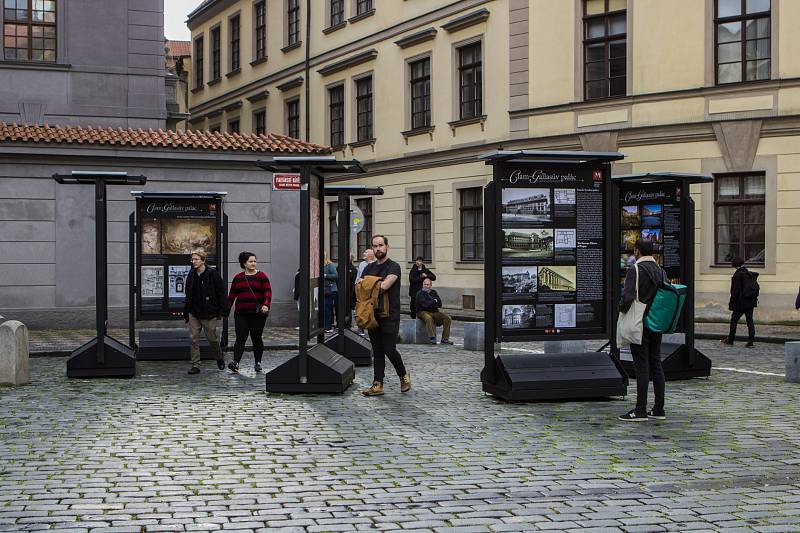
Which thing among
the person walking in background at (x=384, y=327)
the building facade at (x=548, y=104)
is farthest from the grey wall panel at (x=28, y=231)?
the person walking in background at (x=384, y=327)

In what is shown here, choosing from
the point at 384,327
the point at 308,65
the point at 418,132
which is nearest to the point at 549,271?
the point at 384,327

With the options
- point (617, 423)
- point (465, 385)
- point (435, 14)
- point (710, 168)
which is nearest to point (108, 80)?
point (435, 14)

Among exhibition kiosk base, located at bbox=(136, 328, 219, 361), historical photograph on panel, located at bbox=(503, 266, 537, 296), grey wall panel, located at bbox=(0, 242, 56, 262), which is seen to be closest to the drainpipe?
grey wall panel, located at bbox=(0, 242, 56, 262)

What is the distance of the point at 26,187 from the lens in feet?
74.4

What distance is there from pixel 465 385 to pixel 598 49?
16084 mm

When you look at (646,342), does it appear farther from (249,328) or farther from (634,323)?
(249,328)

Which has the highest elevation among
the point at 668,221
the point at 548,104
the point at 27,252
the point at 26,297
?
the point at 548,104

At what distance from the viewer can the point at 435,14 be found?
32125 mm

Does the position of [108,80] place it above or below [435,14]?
below

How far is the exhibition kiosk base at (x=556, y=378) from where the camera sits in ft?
37.9

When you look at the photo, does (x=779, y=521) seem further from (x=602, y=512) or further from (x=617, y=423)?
(x=617, y=423)

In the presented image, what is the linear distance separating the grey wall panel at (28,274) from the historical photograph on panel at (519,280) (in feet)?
45.3

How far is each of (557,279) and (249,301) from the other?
468 centimetres

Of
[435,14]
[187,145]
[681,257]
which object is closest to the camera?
[681,257]
